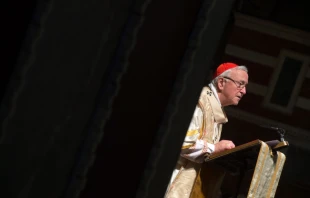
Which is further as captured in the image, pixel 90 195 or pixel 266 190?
pixel 266 190

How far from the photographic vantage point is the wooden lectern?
370 cm

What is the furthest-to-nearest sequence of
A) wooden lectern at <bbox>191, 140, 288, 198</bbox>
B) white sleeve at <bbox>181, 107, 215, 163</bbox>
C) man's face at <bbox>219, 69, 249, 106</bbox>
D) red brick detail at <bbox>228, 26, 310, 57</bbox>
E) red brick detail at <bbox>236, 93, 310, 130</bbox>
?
1. red brick detail at <bbox>228, 26, 310, 57</bbox>
2. red brick detail at <bbox>236, 93, 310, 130</bbox>
3. man's face at <bbox>219, 69, 249, 106</bbox>
4. white sleeve at <bbox>181, 107, 215, 163</bbox>
5. wooden lectern at <bbox>191, 140, 288, 198</bbox>

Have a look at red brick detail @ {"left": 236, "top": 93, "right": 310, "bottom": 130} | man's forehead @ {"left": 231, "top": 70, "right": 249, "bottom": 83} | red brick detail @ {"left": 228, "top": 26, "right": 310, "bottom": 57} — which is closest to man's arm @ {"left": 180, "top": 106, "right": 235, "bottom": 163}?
man's forehead @ {"left": 231, "top": 70, "right": 249, "bottom": 83}

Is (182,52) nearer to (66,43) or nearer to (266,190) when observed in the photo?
(66,43)

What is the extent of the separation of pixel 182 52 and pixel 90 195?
2.62 ft

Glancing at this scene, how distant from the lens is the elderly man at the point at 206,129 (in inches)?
162

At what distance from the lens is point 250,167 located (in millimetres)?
4074

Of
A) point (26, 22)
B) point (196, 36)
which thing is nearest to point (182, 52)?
point (196, 36)

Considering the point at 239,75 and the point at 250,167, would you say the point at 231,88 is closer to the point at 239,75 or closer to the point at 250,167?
the point at 239,75

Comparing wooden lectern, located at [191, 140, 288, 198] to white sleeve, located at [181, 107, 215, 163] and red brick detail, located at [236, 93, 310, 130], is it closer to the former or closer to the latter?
white sleeve, located at [181, 107, 215, 163]

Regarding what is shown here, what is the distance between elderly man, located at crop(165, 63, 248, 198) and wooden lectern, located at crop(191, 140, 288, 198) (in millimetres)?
83

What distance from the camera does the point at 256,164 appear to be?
3.75 m

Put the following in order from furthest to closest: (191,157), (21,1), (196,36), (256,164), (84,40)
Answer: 1. (191,157)
2. (256,164)
3. (196,36)
4. (84,40)
5. (21,1)

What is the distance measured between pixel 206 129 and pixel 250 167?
1.58ft
